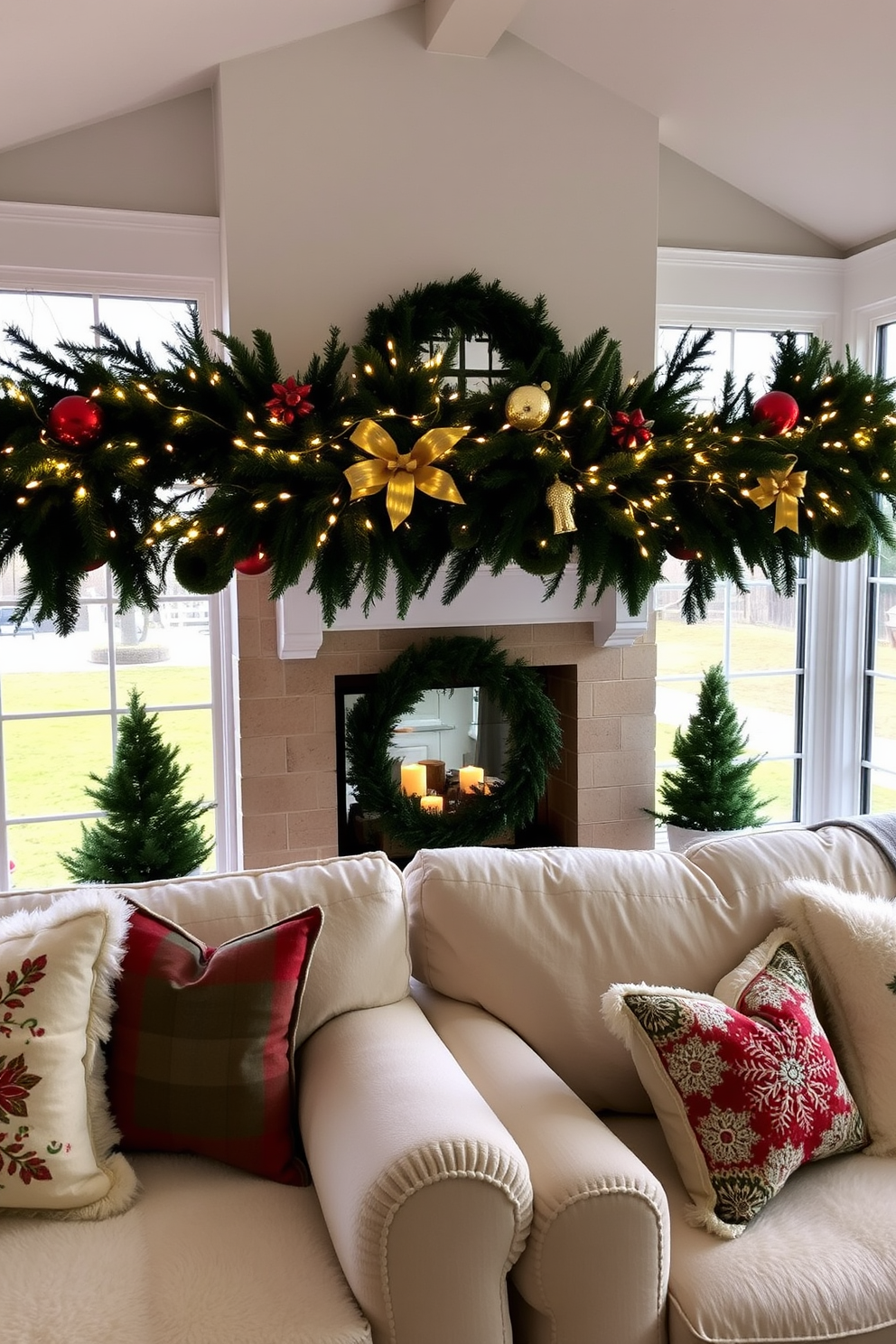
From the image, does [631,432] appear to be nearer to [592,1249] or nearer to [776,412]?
[776,412]

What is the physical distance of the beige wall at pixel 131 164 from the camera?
3201 mm

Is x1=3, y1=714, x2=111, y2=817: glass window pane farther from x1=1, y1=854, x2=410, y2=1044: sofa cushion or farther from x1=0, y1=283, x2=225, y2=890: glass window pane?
x1=1, y1=854, x2=410, y2=1044: sofa cushion

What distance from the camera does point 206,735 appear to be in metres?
3.61

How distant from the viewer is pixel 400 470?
144cm

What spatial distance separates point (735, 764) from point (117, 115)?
2979 millimetres

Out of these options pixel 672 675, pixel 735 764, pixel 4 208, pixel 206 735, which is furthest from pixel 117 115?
pixel 735 764

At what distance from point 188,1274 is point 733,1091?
0.79m

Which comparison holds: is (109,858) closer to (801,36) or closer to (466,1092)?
(466,1092)

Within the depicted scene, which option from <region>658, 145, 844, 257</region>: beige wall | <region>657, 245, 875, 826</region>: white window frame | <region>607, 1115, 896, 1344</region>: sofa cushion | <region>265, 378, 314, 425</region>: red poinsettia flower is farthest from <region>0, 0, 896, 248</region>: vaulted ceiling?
<region>607, 1115, 896, 1344</region>: sofa cushion

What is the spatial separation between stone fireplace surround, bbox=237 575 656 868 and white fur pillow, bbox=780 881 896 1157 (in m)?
1.76

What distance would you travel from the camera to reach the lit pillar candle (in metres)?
3.67

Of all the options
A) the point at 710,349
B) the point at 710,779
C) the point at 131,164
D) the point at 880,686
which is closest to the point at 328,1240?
the point at 710,779

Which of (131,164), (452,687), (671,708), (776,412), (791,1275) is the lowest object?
(791,1275)

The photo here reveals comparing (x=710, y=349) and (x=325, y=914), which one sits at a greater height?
(x=710, y=349)
